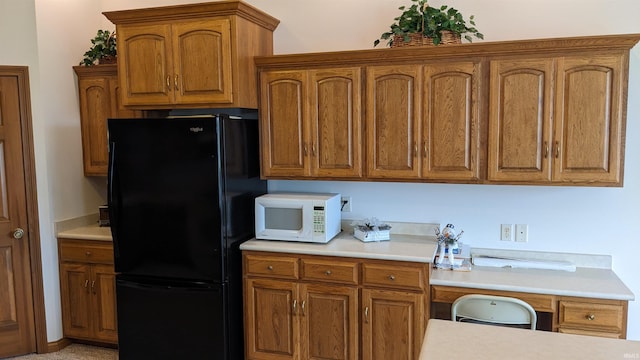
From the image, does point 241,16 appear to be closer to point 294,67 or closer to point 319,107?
point 294,67

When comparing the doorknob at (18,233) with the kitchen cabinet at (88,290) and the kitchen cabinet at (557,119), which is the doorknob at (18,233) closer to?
the kitchen cabinet at (88,290)

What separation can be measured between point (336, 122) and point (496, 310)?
4.83 feet

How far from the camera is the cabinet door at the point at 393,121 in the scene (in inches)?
117

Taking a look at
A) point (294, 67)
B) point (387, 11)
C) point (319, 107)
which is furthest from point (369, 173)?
point (387, 11)

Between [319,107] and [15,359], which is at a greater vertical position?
[319,107]

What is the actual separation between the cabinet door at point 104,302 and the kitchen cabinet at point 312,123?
4.76ft

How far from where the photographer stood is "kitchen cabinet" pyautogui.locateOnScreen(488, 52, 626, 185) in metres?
2.66

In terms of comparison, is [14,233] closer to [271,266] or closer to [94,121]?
[94,121]

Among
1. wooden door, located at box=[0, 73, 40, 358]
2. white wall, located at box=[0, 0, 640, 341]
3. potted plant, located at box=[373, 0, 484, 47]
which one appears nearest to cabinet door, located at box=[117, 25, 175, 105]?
white wall, located at box=[0, 0, 640, 341]

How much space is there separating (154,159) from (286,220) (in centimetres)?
93

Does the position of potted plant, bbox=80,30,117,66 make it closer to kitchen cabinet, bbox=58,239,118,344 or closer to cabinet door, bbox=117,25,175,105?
cabinet door, bbox=117,25,175,105

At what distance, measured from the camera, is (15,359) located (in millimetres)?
3518

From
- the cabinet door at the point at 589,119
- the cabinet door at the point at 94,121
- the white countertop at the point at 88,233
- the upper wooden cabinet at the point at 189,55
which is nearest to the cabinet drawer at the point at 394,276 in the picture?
the cabinet door at the point at 589,119

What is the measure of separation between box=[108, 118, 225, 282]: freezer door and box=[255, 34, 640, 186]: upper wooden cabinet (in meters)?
0.51
